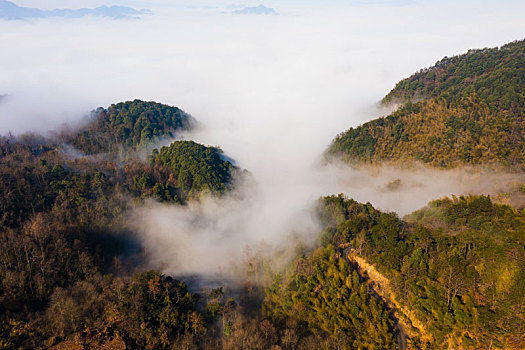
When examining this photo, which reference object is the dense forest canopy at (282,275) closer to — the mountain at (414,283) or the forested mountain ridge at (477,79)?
the mountain at (414,283)

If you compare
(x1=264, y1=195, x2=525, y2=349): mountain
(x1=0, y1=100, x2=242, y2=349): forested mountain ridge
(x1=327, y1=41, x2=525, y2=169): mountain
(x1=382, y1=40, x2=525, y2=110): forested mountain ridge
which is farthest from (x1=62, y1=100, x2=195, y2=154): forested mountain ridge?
(x1=264, y1=195, x2=525, y2=349): mountain

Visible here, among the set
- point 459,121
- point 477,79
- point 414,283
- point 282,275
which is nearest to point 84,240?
point 282,275

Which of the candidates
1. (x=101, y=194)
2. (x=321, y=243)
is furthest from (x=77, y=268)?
(x=321, y=243)

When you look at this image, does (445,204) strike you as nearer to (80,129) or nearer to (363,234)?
(363,234)

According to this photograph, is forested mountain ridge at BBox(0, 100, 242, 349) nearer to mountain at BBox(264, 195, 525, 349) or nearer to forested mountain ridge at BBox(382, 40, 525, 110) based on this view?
mountain at BBox(264, 195, 525, 349)

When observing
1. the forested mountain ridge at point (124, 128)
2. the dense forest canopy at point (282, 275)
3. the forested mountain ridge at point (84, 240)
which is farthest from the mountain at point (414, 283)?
the forested mountain ridge at point (124, 128)

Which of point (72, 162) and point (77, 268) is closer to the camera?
point (77, 268)

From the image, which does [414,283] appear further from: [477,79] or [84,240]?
[477,79]
